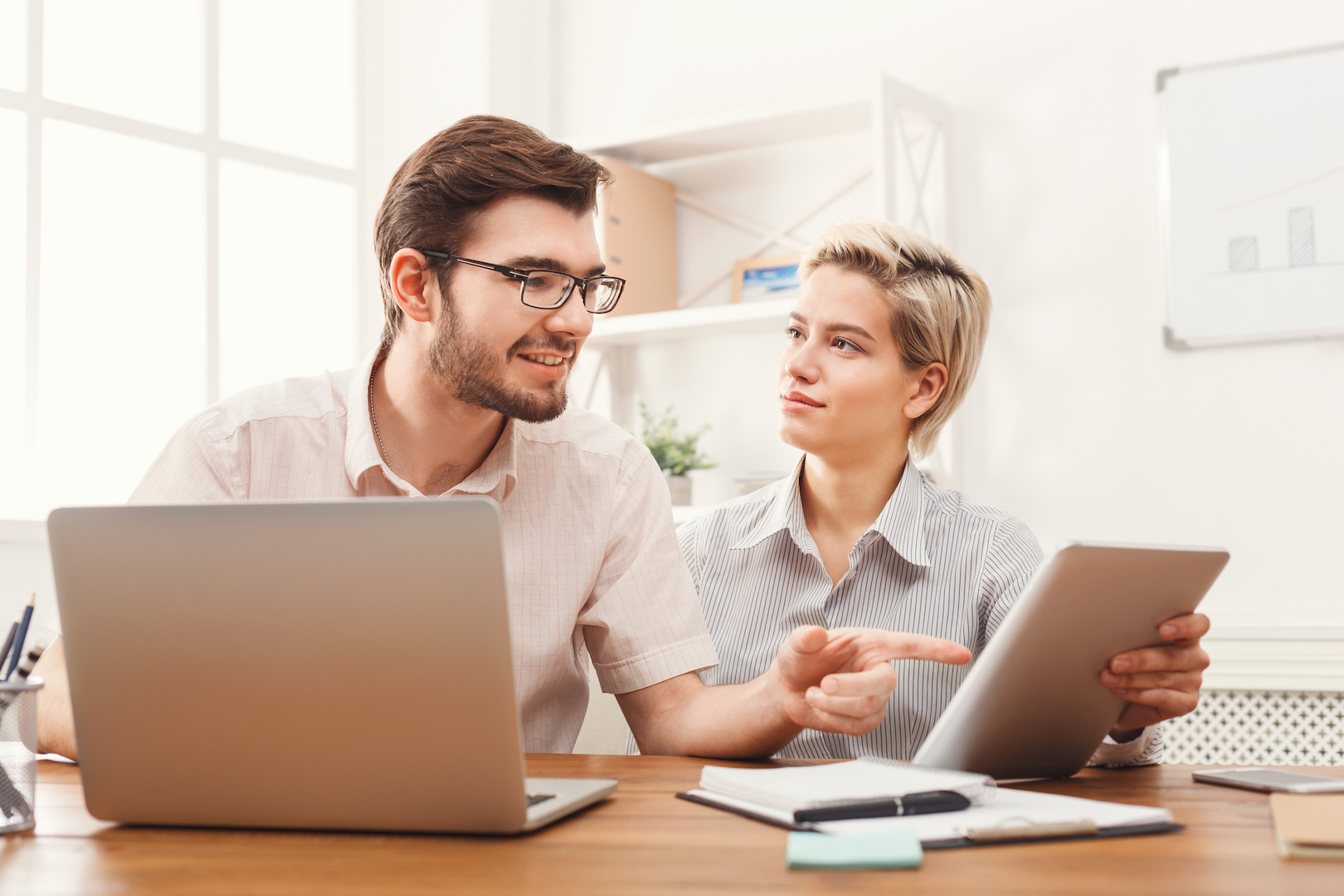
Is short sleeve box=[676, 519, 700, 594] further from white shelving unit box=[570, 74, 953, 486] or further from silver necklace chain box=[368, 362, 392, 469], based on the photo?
white shelving unit box=[570, 74, 953, 486]

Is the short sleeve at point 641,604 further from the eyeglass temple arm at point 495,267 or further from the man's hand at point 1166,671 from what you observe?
the man's hand at point 1166,671

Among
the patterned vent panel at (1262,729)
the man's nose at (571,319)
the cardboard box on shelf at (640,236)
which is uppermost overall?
the cardboard box on shelf at (640,236)

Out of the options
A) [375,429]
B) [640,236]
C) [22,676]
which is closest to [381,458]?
[375,429]

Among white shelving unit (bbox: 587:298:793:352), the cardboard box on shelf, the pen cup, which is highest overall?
the cardboard box on shelf

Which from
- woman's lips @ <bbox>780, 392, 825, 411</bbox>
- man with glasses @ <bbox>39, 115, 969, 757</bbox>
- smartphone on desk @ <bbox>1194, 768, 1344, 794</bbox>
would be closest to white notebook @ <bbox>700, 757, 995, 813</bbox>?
smartphone on desk @ <bbox>1194, 768, 1344, 794</bbox>

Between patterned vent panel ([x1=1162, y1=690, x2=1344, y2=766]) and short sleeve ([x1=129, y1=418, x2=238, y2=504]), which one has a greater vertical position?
short sleeve ([x1=129, y1=418, x2=238, y2=504])

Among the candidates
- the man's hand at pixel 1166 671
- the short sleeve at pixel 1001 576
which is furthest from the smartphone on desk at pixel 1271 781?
the short sleeve at pixel 1001 576

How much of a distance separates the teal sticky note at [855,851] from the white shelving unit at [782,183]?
1784 millimetres

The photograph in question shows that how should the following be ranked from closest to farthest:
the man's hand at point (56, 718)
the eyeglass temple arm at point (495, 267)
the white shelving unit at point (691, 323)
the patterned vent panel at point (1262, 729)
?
1. the man's hand at point (56, 718)
2. the eyeglass temple arm at point (495, 267)
3. the patterned vent panel at point (1262, 729)
4. the white shelving unit at point (691, 323)

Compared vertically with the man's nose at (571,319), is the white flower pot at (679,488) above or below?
below

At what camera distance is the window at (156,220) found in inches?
93.8

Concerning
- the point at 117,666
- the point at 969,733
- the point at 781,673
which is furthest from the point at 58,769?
the point at 969,733

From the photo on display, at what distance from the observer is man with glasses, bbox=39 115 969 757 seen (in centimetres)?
133

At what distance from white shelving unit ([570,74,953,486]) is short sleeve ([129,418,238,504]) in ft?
4.63
